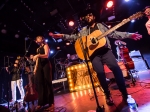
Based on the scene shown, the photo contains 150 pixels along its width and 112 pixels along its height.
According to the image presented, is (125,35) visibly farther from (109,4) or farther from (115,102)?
(109,4)

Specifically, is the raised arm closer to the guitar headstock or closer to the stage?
the guitar headstock

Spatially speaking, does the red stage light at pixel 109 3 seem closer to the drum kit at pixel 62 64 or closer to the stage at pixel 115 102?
the drum kit at pixel 62 64

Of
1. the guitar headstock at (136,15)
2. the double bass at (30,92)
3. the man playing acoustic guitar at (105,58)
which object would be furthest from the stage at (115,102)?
the guitar headstock at (136,15)

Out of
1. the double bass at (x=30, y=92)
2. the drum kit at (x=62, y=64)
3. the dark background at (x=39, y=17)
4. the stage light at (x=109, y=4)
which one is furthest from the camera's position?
the drum kit at (x=62, y=64)

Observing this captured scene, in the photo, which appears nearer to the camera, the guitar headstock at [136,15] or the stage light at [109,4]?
the guitar headstock at [136,15]

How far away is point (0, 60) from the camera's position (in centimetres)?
887

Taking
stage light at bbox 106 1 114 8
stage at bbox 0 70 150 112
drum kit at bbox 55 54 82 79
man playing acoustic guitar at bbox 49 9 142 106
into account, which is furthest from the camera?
drum kit at bbox 55 54 82 79

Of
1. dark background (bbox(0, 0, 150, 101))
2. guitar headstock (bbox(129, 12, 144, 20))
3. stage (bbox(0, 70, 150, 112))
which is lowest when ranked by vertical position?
stage (bbox(0, 70, 150, 112))

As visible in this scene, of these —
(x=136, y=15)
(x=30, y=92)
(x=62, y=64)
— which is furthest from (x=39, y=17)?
(x=136, y=15)

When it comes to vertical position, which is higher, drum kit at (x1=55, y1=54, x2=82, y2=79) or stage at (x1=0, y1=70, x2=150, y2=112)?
drum kit at (x1=55, y1=54, x2=82, y2=79)

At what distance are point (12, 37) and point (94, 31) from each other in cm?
842

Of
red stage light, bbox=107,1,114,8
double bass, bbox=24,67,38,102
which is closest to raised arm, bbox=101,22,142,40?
double bass, bbox=24,67,38,102

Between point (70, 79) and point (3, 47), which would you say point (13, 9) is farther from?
point (70, 79)

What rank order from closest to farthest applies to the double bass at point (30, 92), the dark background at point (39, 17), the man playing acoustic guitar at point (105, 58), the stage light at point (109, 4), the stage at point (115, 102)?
the stage at point (115, 102) < the man playing acoustic guitar at point (105, 58) < the double bass at point (30, 92) < the dark background at point (39, 17) < the stage light at point (109, 4)
